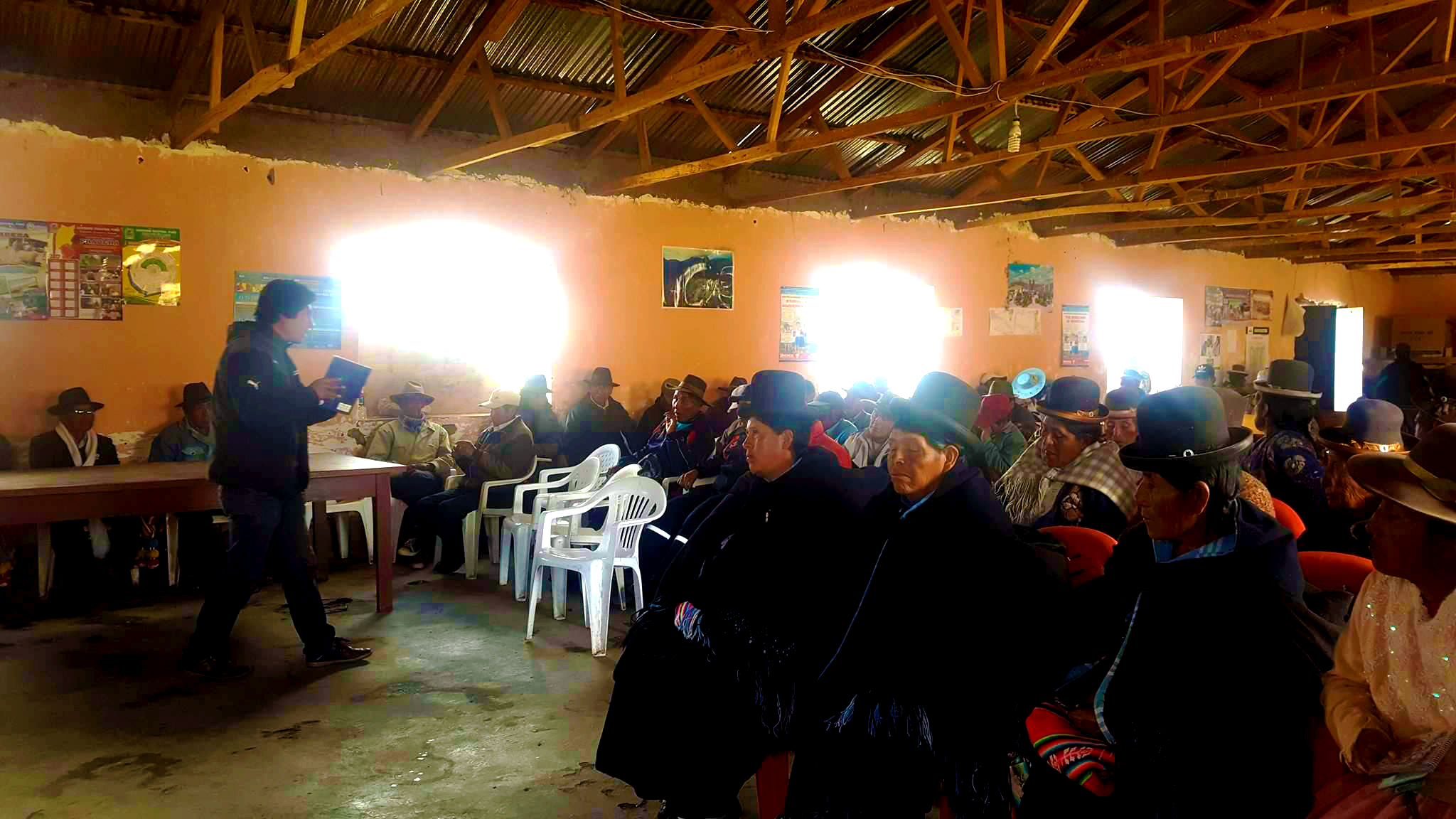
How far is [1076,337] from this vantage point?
1144 cm

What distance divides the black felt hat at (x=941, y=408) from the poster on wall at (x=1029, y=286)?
28.8ft

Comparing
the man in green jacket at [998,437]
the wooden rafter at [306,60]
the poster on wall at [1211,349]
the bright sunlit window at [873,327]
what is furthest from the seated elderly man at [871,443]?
the poster on wall at [1211,349]

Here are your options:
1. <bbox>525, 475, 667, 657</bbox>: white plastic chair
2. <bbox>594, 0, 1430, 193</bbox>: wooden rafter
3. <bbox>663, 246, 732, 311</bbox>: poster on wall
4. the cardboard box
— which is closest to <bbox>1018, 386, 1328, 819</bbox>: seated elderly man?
<bbox>525, 475, 667, 657</bbox>: white plastic chair

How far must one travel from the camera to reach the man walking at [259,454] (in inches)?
154

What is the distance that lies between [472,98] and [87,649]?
14.3 ft

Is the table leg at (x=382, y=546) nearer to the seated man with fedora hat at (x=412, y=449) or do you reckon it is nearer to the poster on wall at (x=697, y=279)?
the seated man with fedora hat at (x=412, y=449)

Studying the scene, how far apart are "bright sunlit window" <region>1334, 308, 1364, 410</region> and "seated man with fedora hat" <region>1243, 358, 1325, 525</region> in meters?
12.0

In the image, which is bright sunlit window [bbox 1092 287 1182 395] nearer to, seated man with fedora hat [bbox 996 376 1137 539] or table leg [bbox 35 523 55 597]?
seated man with fedora hat [bbox 996 376 1137 539]

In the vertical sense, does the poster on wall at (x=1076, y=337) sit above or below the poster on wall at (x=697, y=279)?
below

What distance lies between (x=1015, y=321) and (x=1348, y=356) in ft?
24.7

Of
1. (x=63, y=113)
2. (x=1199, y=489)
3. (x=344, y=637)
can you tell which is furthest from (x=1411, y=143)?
(x=63, y=113)

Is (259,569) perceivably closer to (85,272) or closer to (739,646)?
(739,646)

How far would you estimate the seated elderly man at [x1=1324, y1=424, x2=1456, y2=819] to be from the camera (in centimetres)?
144

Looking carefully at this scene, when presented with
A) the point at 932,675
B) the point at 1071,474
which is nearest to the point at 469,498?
the point at 1071,474
